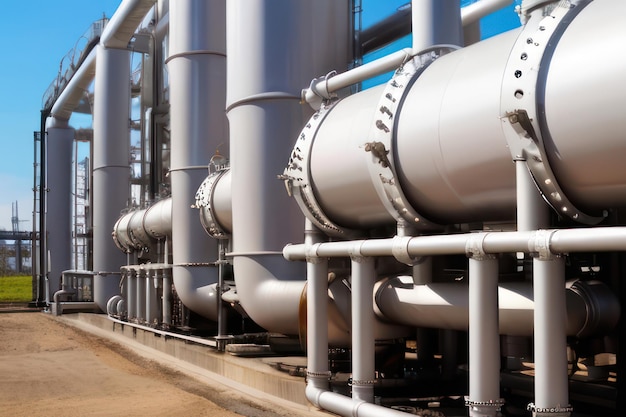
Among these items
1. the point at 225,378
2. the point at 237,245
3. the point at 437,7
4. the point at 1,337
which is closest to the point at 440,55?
the point at 437,7

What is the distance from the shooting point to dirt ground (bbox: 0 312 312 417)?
835 cm

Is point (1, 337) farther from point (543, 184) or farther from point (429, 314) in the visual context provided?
point (543, 184)

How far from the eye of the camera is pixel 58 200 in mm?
28000

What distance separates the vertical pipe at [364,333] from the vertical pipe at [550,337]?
2077 mm

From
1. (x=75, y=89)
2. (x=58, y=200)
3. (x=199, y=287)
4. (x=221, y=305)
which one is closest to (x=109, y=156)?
(x=75, y=89)

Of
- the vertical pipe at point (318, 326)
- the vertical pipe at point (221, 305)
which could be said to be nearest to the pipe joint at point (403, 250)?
the vertical pipe at point (318, 326)

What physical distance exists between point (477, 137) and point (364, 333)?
209 centimetres

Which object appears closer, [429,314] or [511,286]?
[511,286]

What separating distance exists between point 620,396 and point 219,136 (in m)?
9.00

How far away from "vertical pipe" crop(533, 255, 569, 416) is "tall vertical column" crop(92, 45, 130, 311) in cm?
1804

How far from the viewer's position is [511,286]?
5.47 metres

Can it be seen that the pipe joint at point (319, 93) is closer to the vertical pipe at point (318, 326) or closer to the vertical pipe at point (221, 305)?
the vertical pipe at point (318, 326)

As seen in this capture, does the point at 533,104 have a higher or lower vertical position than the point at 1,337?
higher

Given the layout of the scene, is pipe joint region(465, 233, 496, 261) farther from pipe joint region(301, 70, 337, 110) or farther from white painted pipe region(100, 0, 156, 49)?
white painted pipe region(100, 0, 156, 49)
